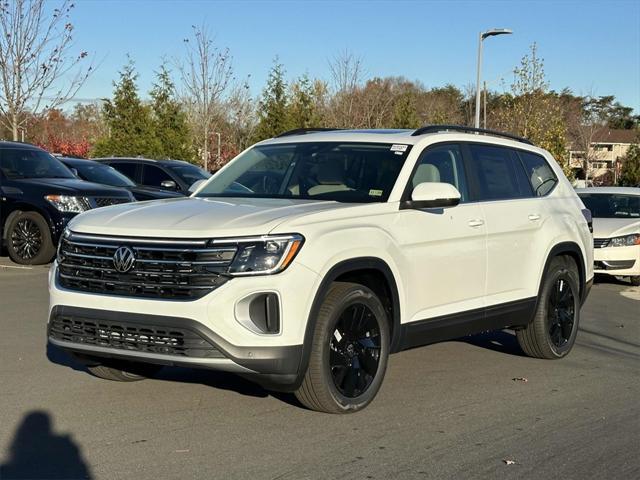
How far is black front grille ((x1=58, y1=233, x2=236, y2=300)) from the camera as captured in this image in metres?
5.01

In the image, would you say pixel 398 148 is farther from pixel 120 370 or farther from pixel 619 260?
pixel 619 260

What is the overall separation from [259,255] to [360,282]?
1.00 meters

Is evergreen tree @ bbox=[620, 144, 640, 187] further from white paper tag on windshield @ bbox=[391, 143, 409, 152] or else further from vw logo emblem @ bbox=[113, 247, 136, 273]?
vw logo emblem @ bbox=[113, 247, 136, 273]

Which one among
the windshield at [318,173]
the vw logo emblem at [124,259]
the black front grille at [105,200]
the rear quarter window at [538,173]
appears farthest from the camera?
the black front grille at [105,200]

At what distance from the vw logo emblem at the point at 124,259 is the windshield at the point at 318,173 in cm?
145

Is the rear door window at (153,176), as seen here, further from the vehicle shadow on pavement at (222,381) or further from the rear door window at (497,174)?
the vehicle shadow on pavement at (222,381)

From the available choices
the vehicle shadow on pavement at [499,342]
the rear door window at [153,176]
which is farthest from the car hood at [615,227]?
the rear door window at [153,176]

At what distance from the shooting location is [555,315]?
7727 mm

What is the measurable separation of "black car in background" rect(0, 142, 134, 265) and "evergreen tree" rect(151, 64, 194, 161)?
48.2 feet

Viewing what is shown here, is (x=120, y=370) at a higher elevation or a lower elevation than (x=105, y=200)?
lower

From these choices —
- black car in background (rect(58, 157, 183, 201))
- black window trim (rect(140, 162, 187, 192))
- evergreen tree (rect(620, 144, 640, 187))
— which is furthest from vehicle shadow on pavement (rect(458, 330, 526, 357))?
evergreen tree (rect(620, 144, 640, 187))

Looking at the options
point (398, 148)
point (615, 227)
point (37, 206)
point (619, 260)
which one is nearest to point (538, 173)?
point (398, 148)

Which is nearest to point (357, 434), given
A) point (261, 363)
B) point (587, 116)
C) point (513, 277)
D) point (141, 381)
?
point (261, 363)

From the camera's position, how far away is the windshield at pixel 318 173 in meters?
6.26
